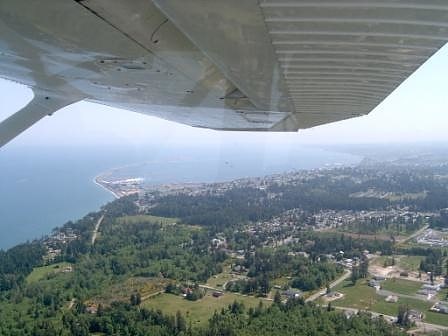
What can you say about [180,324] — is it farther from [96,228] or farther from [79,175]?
[79,175]

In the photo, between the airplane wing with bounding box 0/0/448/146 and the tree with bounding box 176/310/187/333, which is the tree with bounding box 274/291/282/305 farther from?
the airplane wing with bounding box 0/0/448/146

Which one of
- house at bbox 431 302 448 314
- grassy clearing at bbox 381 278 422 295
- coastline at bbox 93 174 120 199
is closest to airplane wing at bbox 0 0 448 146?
house at bbox 431 302 448 314

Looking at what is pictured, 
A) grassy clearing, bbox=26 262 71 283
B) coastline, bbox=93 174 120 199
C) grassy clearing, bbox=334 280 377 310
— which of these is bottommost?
grassy clearing, bbox=26 262 71 283

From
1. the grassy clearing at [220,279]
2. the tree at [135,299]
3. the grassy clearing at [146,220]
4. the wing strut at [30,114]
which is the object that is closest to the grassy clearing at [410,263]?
the grassy clearing at [220,279]

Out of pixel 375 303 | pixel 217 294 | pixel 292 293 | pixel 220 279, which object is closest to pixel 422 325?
pixel 375 303

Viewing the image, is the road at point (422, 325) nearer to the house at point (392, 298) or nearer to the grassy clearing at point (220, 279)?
the house at point (392, 298)

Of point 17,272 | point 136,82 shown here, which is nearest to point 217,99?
point 136,82
